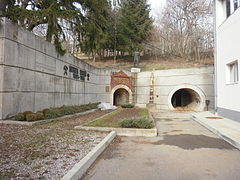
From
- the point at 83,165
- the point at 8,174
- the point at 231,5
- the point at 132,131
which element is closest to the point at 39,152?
the point at 8,174

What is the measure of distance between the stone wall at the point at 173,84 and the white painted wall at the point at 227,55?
448 centimetres

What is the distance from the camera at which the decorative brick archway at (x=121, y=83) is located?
1980 centimetres

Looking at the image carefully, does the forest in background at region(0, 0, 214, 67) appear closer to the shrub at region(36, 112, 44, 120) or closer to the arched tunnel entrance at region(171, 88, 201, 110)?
the arched tunnel entrance at region(171, 88, 201, 110)

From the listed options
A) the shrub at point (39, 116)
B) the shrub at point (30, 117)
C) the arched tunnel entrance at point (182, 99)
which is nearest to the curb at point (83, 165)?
the shrub at point (30, 117)

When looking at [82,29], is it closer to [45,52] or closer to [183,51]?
[45,52]

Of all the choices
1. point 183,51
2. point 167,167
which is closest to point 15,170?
point 167,167

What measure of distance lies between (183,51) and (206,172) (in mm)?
28574

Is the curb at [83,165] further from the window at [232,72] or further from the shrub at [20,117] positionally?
the window at [232,72]

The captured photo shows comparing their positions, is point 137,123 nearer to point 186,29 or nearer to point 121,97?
point 121,97

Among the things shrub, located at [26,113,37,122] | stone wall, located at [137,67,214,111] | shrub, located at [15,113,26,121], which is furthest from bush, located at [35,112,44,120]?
stone wall, located at [137,67,214,111]

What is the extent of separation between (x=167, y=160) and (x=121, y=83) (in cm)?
1583

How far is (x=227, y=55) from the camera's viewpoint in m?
10.4

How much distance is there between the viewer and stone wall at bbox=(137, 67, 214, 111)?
16.3 meters

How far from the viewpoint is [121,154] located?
15.6ft
